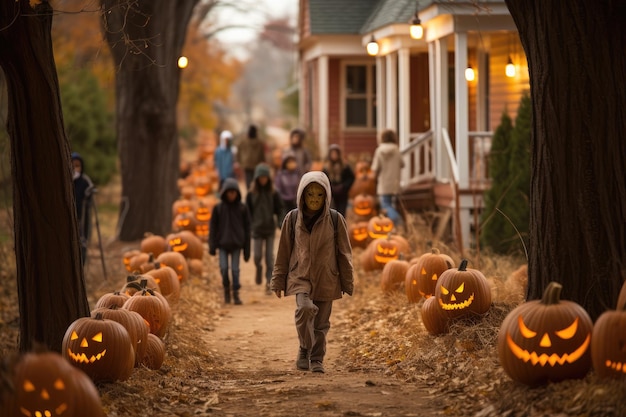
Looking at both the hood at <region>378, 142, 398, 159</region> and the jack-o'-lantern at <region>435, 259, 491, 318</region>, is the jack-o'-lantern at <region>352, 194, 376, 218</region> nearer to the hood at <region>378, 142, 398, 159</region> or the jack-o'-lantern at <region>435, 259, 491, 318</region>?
the hood at <region>378, 142, 398, 159</region>

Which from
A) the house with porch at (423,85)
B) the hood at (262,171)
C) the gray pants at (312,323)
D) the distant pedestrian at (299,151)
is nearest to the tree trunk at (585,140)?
the house with porch at (423,85)

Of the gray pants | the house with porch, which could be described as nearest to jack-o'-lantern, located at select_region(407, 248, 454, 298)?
the house with porch

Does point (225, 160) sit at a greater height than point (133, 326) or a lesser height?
greater

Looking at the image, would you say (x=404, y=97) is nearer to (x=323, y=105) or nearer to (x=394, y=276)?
(x=323, y=105)

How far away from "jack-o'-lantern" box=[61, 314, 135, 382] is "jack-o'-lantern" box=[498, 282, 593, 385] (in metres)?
2.94

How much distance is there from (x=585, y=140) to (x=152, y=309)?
15.3 ft

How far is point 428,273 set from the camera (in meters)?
12.6

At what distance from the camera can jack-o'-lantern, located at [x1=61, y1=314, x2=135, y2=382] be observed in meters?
8.62

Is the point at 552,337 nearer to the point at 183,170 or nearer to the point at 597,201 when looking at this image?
the point at 597,201

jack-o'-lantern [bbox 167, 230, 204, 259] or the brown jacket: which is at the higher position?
the brown jacket

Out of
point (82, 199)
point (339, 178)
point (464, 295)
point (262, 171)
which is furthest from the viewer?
point (339, 178)

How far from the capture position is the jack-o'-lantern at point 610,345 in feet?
23.5

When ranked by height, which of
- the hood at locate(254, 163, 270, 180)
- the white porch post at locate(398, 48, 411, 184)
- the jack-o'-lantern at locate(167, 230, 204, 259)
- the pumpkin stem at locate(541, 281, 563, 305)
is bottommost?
the jack-o'-lantern at locate(167, 230, 204, 259)

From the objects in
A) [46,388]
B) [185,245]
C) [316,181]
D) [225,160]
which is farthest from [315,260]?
[225,160]
